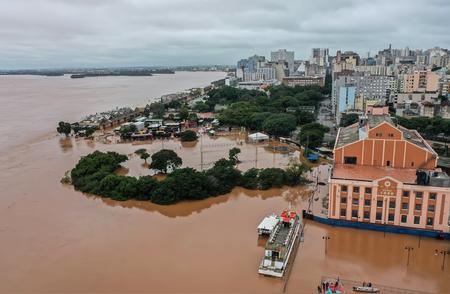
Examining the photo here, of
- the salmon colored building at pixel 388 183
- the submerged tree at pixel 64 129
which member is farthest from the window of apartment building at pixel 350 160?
the submerged tree at pixel 64 129

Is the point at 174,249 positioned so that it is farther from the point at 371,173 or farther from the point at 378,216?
the point at 371,173

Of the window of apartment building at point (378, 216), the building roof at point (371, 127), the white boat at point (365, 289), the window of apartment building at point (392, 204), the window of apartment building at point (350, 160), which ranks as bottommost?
the white boat at point (365, 289)

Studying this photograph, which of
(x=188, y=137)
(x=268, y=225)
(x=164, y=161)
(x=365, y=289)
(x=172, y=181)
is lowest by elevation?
(x=365, y=289)

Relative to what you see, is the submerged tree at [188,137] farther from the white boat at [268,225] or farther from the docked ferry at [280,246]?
the docked ferry at [280,246]

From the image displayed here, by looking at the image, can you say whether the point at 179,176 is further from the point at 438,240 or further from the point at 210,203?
the point at 438,240

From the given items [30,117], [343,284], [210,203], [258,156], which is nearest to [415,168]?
[343,284]

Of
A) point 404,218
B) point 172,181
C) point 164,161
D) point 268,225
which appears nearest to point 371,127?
point 404,218

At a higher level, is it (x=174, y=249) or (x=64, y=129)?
(x=64, y=129)

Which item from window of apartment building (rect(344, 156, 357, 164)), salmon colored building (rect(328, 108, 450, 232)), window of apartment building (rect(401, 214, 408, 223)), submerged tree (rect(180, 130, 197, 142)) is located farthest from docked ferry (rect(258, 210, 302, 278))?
submerged tree (rect(180, 130, 197, 142))
